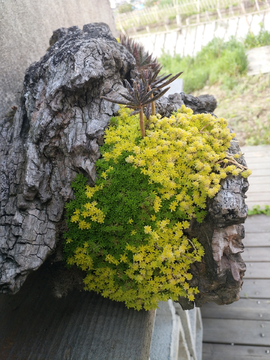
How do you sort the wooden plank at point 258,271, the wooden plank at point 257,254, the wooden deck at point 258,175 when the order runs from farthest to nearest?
the wooden deck at point 258,175, the wooden plank at point 257,254, the wooden plank at point 258,271

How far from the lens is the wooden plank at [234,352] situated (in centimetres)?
403

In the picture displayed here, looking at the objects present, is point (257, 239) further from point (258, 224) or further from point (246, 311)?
point (246, 311)

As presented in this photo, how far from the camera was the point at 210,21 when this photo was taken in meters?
11.6

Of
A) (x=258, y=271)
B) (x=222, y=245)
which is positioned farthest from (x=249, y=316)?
(x=222, y=245)

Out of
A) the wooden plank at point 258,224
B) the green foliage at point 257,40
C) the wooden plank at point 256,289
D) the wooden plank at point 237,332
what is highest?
the green foliage at point 257,40

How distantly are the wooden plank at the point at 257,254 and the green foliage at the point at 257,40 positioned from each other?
7952mm

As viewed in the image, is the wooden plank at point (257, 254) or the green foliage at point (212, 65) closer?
the wooden plank at point (257, 254)

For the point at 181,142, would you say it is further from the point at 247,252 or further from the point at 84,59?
the point at 247,252

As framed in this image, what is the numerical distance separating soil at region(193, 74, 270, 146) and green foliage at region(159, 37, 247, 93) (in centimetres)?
24

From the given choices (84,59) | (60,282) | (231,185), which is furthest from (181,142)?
(60,282)

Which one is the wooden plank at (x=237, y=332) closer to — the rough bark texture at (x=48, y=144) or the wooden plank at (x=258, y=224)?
the wooden plank at (x=258, y=224)

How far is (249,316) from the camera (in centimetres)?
436

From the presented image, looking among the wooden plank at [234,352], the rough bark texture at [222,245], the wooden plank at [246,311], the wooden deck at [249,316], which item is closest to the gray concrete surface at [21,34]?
the rough bark texture at [222,245]

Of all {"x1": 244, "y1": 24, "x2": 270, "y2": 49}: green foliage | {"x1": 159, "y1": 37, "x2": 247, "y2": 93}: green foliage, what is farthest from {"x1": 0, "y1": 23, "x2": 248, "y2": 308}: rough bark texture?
{"x1": 244, "y1": 24, "x2": 270, "y2": 49}: green foliage
